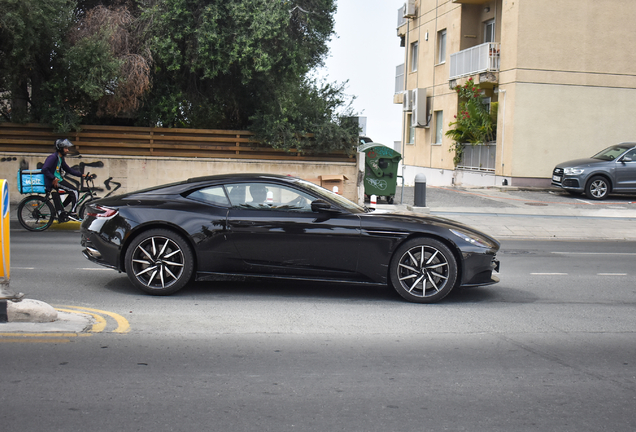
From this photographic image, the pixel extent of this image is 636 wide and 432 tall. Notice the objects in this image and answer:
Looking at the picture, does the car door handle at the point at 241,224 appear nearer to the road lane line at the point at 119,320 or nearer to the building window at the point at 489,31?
the road lane line at the point at 119,320

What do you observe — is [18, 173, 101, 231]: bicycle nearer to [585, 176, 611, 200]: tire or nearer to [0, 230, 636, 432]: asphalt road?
Result: [0, 230, 636, 432]: asphalt road

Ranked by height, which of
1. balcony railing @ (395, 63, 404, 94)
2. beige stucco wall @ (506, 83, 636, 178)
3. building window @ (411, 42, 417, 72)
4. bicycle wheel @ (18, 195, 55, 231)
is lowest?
bicycle wheel @ (18, 195, 55, 231)

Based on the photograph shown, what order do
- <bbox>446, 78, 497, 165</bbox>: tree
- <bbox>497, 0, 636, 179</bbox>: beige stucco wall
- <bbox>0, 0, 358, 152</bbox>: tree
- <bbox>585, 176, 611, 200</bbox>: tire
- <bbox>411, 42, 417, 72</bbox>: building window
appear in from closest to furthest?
<bbox>0, 0, 358, 152</bbox>: tree → <bbox>585, 176, 611, 200</bbox>: tire → <bbox>497, 0, 636, 179</bbox>: beige stucco wall → <bbox>446, 78, 497, 165</bbox>: tree → <bbox>411, 42, 417, 72</bbox>: building window

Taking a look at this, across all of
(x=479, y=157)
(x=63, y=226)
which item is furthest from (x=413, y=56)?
(x=63, y=226)

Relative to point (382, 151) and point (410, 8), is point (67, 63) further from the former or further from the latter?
point (410, 8)

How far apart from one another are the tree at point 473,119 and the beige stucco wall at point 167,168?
8687mm

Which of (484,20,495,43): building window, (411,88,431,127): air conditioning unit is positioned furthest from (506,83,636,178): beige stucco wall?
(411,88,431,127): air conditioning unit

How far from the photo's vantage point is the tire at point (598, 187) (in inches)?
805

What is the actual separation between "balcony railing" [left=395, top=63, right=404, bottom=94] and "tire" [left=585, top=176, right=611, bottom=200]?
16.4 metres

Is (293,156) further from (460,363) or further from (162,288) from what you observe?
(460,363)

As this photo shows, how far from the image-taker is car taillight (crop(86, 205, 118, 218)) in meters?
7.21

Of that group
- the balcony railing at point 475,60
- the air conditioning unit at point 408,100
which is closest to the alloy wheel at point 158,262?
the balcony railing at point 475,60

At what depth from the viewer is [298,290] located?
7.75 m

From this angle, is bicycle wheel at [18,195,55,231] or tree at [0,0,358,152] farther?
tree at [0,0,358,152]
